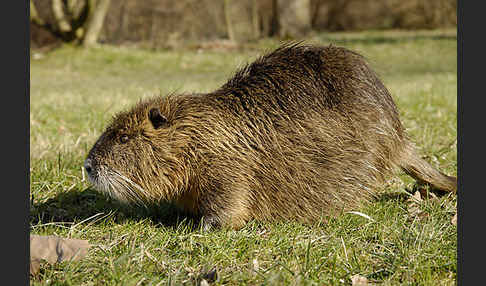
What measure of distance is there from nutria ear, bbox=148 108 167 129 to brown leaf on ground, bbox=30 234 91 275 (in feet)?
2.88

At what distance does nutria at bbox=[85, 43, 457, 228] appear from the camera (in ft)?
8.91

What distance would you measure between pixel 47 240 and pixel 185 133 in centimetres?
95

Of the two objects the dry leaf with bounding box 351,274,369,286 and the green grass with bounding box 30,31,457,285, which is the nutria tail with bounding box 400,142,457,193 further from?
the dry leaf with bounding box 351,274,369,286

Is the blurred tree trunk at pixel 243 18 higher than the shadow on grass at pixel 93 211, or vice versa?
the blurred tree trunk at pixel 243 18

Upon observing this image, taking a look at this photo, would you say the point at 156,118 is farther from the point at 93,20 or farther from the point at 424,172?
the point at 93,20

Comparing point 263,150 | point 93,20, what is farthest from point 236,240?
point 93,20

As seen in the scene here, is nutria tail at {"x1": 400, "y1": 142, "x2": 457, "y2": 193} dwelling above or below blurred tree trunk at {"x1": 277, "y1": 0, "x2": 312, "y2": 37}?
below

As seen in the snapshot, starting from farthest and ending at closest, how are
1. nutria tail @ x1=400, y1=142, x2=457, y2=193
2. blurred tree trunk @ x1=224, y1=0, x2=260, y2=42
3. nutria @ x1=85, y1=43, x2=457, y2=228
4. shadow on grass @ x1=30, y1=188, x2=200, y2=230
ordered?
1. blurred tree trunk @ x1=224, y1=0, x2=260, y2=42
2. nutria tail @ x1=400, y1=142, x2=457, y2=193
3. shadow on grass @ x1=30, y1=188, x2=200, y2=230
4. nutria @ x1=85, y1=43, x2=457, y2=228

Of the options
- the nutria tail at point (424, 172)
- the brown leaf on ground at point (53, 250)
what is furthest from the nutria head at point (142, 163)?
the nutria tail at point (424, 172)

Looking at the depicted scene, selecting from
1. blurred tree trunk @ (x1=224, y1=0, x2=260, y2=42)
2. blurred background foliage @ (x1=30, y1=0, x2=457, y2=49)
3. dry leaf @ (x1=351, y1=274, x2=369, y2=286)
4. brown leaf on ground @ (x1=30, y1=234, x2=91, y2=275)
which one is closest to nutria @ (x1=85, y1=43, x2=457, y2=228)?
brown leaf on ground @ (x1=30, y1=234, x2=91, y2=275)

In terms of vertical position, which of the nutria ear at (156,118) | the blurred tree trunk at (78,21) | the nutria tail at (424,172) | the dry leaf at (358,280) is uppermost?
the blurred tree trunk at (78,21)

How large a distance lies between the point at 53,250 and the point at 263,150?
119 cm

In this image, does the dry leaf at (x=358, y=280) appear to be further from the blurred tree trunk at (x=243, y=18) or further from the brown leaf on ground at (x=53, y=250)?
the blurred tree trunk at (x=243, y=18)

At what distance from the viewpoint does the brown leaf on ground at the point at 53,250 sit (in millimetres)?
2092
